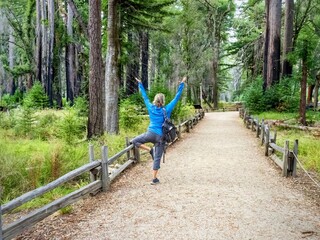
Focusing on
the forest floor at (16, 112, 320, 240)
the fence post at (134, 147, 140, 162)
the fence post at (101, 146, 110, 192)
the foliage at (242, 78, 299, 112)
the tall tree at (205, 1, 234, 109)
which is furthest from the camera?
the tall tree at (205, 1, 234, 109)

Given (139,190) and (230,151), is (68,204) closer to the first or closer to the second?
(139,190)

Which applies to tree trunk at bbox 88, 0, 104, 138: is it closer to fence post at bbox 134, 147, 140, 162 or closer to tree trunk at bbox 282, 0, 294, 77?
fence post at bbox 134, 147, 140, 162

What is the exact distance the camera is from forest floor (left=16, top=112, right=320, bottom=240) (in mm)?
4516

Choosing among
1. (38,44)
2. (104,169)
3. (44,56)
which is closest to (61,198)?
(104,169)

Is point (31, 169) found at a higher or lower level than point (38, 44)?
lower

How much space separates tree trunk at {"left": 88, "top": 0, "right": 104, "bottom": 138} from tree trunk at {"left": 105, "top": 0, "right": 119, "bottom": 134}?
71 cm

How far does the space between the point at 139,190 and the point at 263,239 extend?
2.98 meters

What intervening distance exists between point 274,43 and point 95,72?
1504 centimetres

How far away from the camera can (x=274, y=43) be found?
2173 centimetres

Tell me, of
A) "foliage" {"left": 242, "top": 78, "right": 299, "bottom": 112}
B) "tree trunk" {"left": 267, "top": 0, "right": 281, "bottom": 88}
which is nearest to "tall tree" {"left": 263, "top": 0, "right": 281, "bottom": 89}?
"tree trunk" {"left": 267, "top": 0, "right": 281, "bottom": 88}

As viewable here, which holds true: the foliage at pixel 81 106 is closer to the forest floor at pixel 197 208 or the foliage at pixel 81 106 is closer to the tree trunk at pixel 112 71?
the tree trunk at pixel 112 71

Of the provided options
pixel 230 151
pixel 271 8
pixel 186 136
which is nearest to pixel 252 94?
pixel 271 8

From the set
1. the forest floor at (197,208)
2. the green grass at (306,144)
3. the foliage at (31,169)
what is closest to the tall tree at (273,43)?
the green grass at (306,144)

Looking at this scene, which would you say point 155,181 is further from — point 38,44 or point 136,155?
point 38,44
